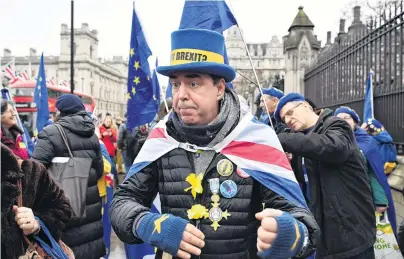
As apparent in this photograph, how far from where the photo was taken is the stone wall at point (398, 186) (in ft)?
21.0

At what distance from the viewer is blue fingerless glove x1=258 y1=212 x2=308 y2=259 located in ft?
5.67

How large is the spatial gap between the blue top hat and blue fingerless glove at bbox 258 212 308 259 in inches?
31.6

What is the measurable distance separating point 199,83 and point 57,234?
1.41m

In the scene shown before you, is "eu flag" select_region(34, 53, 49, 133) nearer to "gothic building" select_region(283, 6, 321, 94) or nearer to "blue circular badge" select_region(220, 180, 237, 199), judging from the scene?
"blue circular badge" select_region(220, 180, 237, 199)

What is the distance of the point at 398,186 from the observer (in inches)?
255

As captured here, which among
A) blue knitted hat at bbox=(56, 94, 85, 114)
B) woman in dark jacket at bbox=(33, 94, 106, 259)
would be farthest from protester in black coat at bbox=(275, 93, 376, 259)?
blue knitted hat at bbox=(56, 94, 85, 114)

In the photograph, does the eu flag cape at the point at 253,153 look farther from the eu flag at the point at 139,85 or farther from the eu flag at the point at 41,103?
the eu flag at the point at 41,103

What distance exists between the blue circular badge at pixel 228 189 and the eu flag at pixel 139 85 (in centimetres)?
487

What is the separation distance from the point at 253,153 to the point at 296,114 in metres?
1.91

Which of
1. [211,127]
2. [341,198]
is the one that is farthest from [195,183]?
[341,198]

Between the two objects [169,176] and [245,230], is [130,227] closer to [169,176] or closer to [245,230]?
[169,176]

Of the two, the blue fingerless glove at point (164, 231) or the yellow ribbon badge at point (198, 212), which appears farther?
the yellow ribbon badge at point (198, 212)

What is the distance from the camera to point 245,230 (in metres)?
2.20

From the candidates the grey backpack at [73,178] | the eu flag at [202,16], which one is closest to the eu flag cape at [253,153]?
the grey backpack at [73,178]
